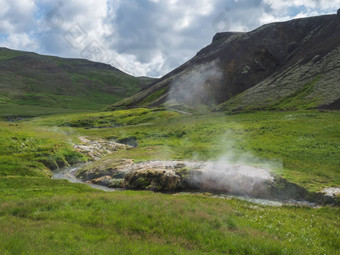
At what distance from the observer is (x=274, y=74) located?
146625 millimetres

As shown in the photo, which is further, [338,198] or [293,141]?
[293,141]

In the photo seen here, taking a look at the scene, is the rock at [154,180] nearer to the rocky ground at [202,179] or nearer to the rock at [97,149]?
the rocky ground at [202,179]

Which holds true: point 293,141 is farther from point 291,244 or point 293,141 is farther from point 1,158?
point 1,158

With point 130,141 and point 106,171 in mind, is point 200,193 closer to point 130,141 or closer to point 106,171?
point 106,171

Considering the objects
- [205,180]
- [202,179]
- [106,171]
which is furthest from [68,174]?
[205,180]

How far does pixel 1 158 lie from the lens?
1430 inches

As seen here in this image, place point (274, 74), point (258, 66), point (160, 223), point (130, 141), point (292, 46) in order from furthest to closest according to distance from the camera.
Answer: point (258, 66) < point (292, 46) < point (274, 74) < point (130, 141) < point (160, 223)

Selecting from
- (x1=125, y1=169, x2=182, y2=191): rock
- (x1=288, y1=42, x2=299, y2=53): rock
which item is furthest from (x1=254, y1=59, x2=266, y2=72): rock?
(x1=125, y1=169, x2=182, y2=191): rock

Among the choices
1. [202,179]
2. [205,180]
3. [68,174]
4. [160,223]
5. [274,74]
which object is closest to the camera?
[160,223]

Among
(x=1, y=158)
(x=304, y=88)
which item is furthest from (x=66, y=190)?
(x=304, y=88)

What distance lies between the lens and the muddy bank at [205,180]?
2575 cm

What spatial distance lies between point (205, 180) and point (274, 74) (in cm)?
13851

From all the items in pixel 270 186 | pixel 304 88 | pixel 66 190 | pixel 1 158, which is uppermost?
pixel 304 88

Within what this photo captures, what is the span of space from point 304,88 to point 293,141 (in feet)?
252
